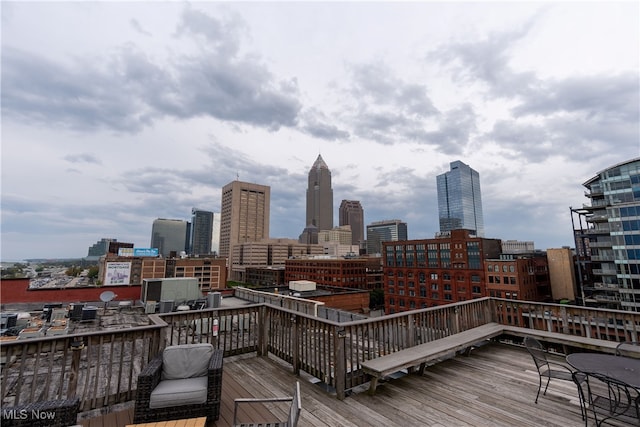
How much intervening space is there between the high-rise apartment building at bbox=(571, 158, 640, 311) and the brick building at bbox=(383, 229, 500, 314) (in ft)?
47.9

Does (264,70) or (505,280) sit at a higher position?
(264,70)

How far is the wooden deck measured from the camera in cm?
296

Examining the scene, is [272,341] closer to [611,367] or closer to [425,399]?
[425,399]

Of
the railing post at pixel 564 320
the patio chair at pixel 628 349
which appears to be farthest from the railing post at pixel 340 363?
the railing post at pixel 564 320

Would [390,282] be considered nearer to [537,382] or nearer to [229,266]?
[537,382]

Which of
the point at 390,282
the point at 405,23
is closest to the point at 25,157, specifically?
the point at 405,23

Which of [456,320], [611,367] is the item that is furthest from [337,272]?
[611,367]

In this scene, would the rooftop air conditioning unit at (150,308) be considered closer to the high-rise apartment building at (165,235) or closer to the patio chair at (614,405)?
the patio chair at (614,405)

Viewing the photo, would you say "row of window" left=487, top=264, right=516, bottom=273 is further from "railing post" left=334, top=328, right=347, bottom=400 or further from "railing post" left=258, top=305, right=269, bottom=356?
"railing post" left=334, top=328, right=347, bottom=400

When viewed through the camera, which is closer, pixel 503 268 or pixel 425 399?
pixel 425 399

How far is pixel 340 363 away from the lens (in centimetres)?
354

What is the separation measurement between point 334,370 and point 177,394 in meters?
1.97

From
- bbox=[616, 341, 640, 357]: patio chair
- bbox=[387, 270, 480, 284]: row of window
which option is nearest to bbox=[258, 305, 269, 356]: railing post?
bbox=[616, 341, 640, 357]: patio chair

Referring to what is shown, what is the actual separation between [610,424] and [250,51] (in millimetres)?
18541
